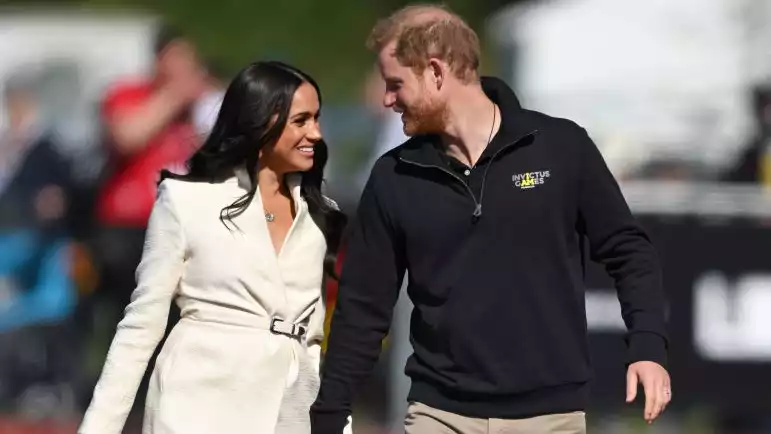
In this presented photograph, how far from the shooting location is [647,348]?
4941 millimetres

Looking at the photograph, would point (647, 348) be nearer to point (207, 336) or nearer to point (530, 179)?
point (530, 179)

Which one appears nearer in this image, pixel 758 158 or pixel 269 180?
pixel 269 180

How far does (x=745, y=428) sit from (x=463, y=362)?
6.06m

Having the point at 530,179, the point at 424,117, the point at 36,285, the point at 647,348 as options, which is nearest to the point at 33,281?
the point at 36,285

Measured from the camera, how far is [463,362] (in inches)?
196

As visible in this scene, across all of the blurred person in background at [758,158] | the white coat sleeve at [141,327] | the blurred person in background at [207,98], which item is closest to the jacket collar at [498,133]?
the white coat sleeve at [141,327]

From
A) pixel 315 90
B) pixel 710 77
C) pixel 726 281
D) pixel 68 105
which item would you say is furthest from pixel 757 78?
pixel 315 90

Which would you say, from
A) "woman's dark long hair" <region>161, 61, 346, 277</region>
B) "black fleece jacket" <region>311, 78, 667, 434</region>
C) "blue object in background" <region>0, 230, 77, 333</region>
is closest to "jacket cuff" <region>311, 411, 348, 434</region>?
"black fleece jacket" <region>311, 78, 667, 434</region>

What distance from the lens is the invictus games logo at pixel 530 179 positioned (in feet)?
16.3

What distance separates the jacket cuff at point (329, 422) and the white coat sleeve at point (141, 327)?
567 millimetres

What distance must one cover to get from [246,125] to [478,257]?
0.89m

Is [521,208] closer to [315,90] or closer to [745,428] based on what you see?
[315,90]

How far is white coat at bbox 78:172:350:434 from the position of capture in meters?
5.02

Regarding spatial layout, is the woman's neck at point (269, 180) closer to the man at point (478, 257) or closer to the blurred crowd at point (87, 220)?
the man at point (478, 257)
